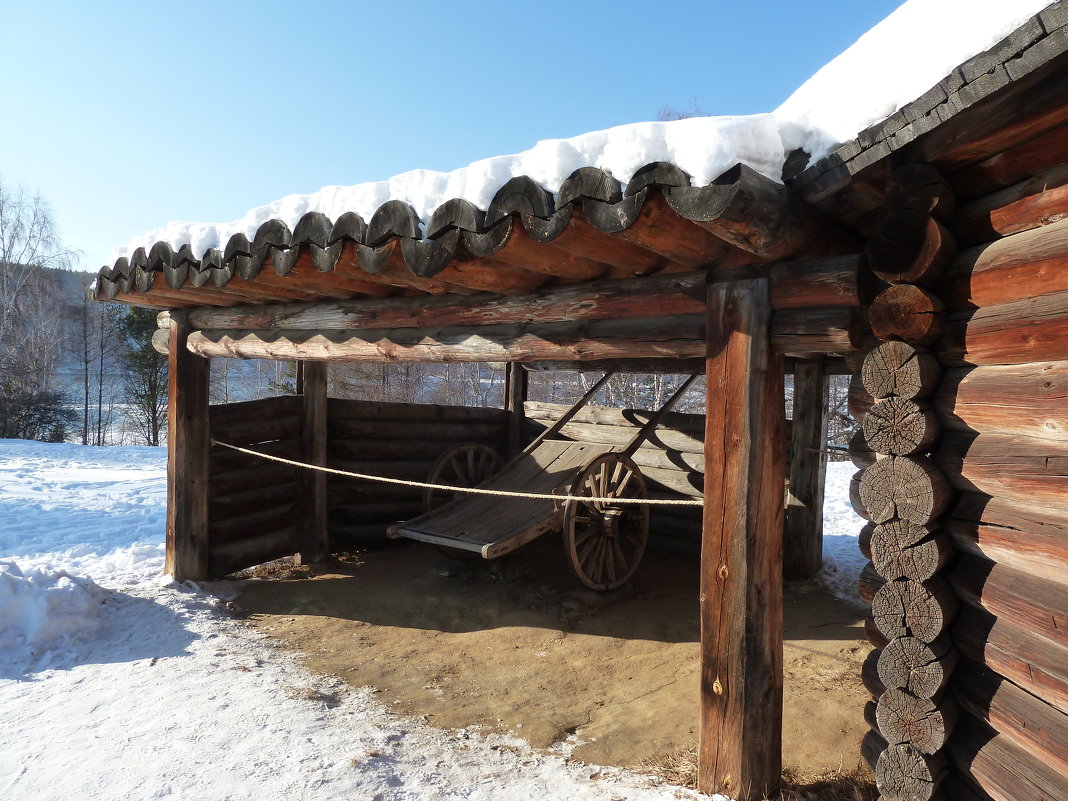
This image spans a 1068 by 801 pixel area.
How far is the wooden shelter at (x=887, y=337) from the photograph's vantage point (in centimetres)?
198

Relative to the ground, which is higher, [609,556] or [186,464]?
[186,464]

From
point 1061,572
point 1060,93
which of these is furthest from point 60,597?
point 1060,93

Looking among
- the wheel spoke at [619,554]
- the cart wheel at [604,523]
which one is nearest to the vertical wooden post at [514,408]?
the cart wheel at [604,523]

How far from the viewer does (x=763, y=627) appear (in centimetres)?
283

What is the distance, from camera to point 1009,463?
82.4 inches

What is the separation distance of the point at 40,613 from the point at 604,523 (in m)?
4.21

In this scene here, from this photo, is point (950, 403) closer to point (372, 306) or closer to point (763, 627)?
point (763, 627)

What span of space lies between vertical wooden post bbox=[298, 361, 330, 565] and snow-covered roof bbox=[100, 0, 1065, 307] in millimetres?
3779

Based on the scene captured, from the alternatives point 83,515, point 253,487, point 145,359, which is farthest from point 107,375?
point 253,487

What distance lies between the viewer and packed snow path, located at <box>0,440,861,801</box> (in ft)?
9.74

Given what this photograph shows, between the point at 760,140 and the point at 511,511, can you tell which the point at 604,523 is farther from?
the point at 760,140

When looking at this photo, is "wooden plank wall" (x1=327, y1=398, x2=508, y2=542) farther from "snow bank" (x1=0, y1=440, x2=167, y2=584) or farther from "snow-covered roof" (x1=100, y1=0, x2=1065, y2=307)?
"snow-covered roof" (x1=100, y1=0, x2=1065, y2=307)

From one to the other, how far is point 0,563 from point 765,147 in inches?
220

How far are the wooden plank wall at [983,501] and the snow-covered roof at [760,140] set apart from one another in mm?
389
